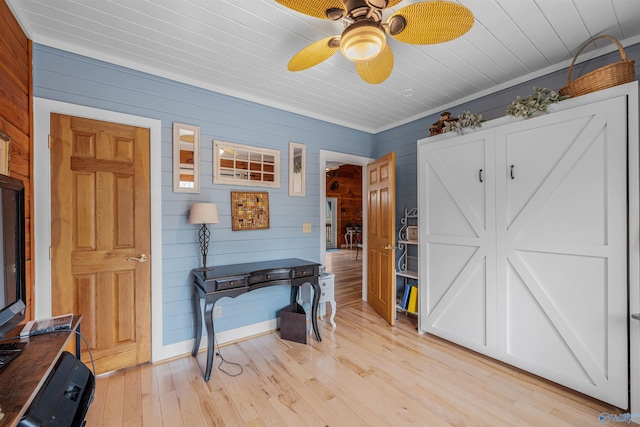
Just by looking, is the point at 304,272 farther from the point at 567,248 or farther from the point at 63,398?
the point at 567,248

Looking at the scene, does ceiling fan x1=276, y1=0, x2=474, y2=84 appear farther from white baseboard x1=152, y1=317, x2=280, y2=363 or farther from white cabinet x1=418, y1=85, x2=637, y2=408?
white baseboard x1=152, y1=317, x2=280, y2=363

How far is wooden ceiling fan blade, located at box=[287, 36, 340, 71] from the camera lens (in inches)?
65.7

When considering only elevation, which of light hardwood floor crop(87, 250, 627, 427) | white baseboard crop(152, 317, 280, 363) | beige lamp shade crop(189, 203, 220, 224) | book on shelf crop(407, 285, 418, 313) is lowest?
light hardwood floor crop(87, 250, 627, 427)

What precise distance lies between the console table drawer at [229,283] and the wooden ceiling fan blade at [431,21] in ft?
6.95

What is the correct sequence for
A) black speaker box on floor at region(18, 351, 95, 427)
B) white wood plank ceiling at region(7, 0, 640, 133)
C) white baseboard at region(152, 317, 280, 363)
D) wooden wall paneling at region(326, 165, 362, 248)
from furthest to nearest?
1. wooden wall paneling at region(326, 165, 362, 248)
2. white baseboard at region(152, 317, 280, 363)
3. white wood plank ceiling at region(7, 0, 640, 133)
4. black speaker box on floor at region(18, 351, 95, 427)

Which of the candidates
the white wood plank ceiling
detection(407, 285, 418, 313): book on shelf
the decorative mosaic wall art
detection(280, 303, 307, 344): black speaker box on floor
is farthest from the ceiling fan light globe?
detection(407, 285, 418, 313): book on shelf

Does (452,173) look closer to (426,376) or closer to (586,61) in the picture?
(586,61)

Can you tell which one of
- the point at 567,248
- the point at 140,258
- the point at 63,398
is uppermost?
the point at 567,248

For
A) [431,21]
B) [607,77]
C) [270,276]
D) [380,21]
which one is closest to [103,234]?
[270,276]

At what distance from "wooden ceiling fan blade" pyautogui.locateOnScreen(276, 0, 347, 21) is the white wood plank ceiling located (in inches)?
20.0

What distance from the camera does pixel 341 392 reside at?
2.06 meters

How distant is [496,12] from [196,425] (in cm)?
329

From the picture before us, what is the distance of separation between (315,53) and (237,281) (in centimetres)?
187

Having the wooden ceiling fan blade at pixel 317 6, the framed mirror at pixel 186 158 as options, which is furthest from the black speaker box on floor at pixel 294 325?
the wooden ceiling fan blade at pixel 317 6
